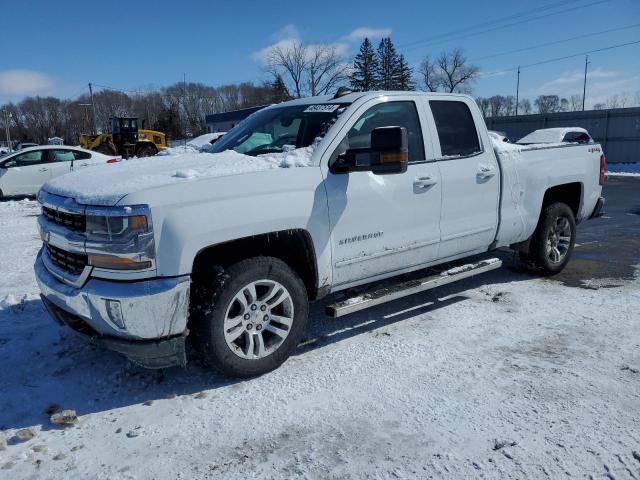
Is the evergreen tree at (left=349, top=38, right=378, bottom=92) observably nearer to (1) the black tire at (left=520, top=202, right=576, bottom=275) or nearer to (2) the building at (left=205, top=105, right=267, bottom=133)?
(2) the building at (left=205, top=105, right=267, bottom=133)

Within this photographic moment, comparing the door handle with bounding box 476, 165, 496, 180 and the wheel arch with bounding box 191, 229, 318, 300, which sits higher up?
the door handle with bounding box 476, 165, 496, 180

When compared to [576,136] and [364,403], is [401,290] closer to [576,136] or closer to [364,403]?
[364,403]

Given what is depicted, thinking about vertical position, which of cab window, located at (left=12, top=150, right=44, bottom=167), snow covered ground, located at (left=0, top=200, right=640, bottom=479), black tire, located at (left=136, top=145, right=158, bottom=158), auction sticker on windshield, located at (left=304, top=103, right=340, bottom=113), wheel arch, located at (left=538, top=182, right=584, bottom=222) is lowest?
snow covered ground, located at (left=0, top=200, right=640, bottom=479)

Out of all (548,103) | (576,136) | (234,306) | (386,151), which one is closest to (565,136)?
(576,136)

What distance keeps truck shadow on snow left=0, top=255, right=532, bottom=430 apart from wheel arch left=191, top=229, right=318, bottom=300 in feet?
2.29

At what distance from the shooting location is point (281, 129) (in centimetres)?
437

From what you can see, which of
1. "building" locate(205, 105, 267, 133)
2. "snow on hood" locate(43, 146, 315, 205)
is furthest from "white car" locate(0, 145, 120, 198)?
"building" locate(205, 105, 267, 133)

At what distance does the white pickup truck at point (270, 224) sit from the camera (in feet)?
10.1

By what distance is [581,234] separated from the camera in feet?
28.6

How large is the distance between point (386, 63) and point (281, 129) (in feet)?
239

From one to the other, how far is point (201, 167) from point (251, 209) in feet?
1.69

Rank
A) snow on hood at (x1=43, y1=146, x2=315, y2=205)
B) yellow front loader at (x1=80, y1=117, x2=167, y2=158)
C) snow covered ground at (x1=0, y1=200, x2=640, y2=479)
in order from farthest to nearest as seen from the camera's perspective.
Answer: yellow front loader at (x1=80, y1=117, x2=167, y2=158) → snow on hood at (x1=43, y1=146, x2=315, y2=205) → snow covered ground at (x1=0, y1=200, x2=640, y2=479)

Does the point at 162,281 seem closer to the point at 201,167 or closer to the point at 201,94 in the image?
the point at 201,167

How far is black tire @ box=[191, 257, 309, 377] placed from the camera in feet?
10.9
